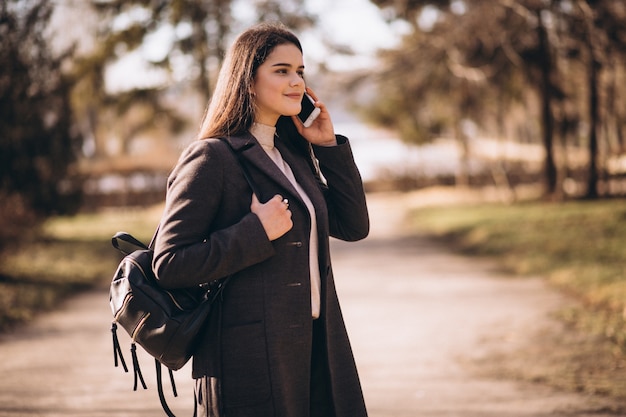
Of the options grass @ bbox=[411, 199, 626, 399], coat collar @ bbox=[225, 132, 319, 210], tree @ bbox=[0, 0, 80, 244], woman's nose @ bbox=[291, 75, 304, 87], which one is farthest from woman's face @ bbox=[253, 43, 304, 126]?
tree @ bbox=[0, 0, 80, 244]

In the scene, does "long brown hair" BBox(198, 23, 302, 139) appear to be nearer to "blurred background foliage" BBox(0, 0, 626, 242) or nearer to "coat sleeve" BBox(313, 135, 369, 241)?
"coat sleeve" BBox(313, 135, 369, 241)

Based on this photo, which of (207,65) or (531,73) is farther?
(207,65)

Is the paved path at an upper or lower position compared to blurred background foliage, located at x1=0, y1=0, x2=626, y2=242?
lower

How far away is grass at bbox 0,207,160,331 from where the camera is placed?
1022 centimetres

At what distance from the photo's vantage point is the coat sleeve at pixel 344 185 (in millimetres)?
3115

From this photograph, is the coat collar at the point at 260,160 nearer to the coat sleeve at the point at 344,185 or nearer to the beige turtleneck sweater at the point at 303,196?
the beige turtleneck sweater at the point at 303,196

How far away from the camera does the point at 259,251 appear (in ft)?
8.67

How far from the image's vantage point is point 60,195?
1423 cm

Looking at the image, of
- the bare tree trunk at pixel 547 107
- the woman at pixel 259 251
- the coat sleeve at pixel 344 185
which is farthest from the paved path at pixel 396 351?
the bare tree trunk at pixel 547 107

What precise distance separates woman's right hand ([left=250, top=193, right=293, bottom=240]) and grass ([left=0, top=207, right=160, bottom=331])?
22.7 ft

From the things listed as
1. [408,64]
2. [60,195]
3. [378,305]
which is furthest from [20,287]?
[408,64]

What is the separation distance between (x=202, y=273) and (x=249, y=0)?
2331 cm

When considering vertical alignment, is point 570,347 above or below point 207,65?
below

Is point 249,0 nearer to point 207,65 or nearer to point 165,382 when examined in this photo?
point 207,65
